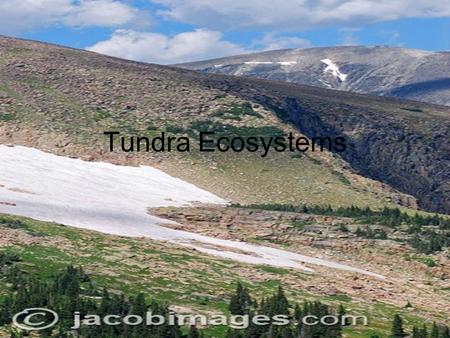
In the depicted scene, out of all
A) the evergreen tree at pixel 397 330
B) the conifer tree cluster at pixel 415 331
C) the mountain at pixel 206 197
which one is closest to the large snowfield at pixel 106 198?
the mountain at pixel 206 197

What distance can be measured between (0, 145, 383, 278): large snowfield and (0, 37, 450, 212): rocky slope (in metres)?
4.40

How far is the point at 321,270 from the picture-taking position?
80.0 m

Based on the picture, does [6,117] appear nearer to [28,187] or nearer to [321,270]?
[28,187]

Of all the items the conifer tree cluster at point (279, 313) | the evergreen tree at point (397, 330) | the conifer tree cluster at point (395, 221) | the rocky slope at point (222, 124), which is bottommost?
the evergreen tree at point (397, 330)

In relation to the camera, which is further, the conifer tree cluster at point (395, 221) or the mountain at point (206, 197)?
the conifer tree cluster at point (395, 221)

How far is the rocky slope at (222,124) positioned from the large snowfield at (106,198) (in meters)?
4.40

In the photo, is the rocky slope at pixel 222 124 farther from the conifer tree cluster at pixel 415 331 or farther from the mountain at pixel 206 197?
the conifer tree cluster at pixel 415 331

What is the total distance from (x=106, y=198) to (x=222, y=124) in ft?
130

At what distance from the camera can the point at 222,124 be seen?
13438 centimetres

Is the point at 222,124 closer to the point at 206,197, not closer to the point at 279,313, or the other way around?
the point at 206,197

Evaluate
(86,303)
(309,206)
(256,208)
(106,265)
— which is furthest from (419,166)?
(86,303)

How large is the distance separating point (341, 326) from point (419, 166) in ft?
288

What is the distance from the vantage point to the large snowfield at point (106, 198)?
3278 inches

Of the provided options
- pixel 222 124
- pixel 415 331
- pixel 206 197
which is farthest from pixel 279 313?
pixel 222 124
